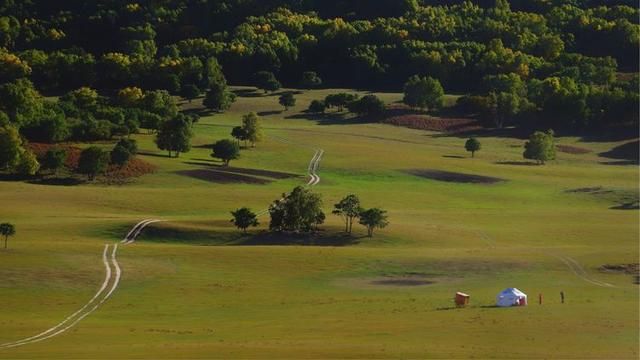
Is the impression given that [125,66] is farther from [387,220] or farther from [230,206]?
[387,220]

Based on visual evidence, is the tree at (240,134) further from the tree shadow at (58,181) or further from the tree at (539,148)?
the tree at (539,148)

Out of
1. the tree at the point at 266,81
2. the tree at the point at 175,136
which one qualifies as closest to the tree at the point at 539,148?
the tree at the point at 175,136

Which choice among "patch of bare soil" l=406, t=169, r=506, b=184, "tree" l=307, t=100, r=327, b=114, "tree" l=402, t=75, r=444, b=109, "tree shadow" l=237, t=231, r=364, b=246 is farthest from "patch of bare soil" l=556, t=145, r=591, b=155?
"tree shadow" l=237, t=231, r=364, b=246

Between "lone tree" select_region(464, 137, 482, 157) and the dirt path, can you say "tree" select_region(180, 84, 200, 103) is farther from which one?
the dirt path

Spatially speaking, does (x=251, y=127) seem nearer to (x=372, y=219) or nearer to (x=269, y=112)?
(x=269, y=112)

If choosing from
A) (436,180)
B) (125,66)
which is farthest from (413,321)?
(125,66)

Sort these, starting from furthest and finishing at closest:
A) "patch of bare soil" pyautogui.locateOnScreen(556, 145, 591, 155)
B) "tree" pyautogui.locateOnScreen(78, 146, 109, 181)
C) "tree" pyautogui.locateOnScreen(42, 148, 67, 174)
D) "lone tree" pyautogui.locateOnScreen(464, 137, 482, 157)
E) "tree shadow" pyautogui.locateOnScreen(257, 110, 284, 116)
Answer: "tree shadow" pyautogui.locateOnScreen(257, 110, 284, 116) < "patch of bare soil" pyautogui.locateOnScreen(556, 145, 591, 155) < "lone tree" pyautogui.locateOnScreen(464, 137, 482, 157) < "tree" pyautogui.locateOnScreen(42, 148, 67, 174) < "tree" pyautogui.locateOnScreen(78, 146, 109, 181)
